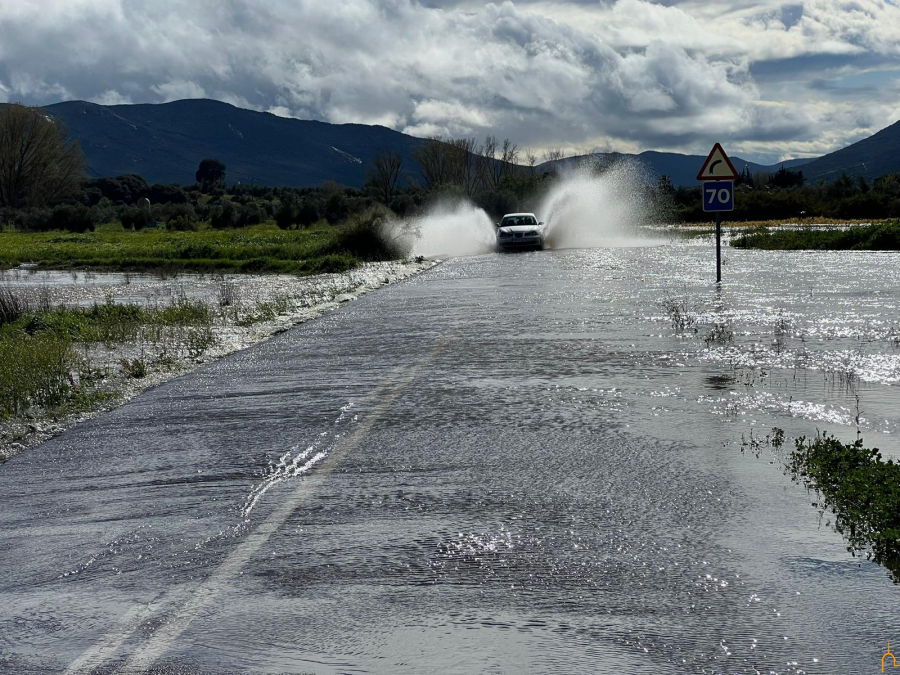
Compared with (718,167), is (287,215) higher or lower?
higher

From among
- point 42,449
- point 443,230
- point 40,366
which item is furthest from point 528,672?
point 443,230

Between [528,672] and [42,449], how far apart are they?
6.27 meters

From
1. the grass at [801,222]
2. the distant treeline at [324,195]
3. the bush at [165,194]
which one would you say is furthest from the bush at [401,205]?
the bush at [165,194]

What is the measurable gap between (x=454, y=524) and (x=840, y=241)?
1589 inches

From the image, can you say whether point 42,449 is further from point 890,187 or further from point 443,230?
point 890,187

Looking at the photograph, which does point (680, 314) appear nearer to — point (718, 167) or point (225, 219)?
point (718, 167)

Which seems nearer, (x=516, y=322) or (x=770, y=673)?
(x=770, y=673)

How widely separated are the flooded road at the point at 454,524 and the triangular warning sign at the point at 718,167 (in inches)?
420

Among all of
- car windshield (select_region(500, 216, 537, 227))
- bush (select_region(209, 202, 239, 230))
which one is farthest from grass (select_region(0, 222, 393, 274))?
bush (select_region(209, 202, 239, 230))

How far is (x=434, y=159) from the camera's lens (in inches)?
5595

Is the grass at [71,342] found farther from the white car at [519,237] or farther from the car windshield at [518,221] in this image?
the car windshield at [518,221]

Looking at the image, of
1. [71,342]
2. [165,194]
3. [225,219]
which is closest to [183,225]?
[225,219]

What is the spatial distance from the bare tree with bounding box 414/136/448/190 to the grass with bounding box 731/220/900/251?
96319mm

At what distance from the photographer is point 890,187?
295 feet
